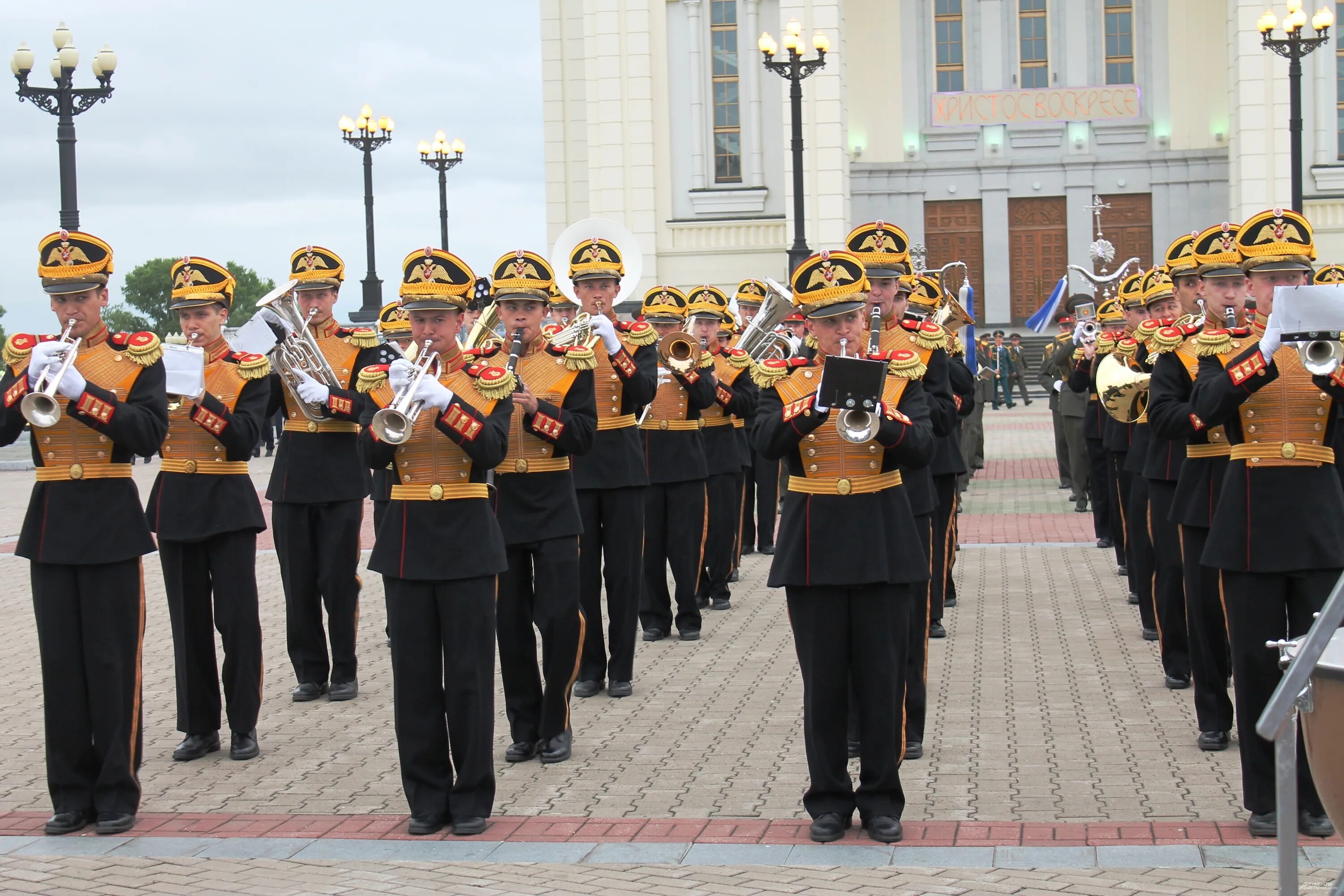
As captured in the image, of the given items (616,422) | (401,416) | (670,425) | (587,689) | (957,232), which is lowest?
(587,689)

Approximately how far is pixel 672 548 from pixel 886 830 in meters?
4.89

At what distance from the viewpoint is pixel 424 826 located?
255 inches

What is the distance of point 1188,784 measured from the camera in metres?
6.91

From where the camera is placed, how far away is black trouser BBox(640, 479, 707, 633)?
10898 millimetres

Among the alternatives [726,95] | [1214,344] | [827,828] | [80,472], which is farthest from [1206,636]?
[726,95]

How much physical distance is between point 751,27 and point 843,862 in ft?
120

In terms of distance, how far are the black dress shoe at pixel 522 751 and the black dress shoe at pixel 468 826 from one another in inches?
48.0

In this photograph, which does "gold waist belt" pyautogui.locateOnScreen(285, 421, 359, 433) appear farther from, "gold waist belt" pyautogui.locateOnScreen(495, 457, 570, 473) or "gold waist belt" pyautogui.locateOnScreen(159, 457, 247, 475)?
"gold waist belt" pyautogui.locateOnScreen(495, 457, 570, 473)

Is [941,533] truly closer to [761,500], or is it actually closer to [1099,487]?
[1099,487]

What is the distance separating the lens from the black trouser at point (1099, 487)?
13906 mm

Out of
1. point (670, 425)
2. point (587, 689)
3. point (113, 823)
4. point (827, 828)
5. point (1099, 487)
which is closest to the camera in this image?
point (827, 828)

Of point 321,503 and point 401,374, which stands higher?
point 401,374

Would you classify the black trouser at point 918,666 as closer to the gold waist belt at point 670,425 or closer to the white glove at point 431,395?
the white glove at point 431,395

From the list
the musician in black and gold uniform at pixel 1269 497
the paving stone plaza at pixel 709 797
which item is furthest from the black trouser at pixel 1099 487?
the musician in black and gold uniform at pixel 1269 497
